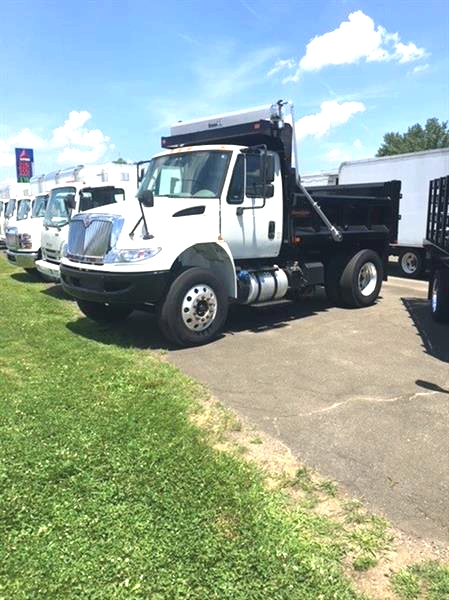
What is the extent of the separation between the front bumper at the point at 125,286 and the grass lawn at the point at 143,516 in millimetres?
1663

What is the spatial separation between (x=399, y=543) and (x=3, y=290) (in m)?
10.4

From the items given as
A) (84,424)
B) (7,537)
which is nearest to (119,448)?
(84,424)

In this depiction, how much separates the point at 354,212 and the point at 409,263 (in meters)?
5.42

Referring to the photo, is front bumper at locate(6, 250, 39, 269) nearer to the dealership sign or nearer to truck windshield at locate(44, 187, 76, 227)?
truck windshield at locate(44, 187, 76, 227)

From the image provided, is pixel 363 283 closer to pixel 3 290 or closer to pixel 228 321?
pixel 228 321

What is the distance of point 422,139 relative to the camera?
64812mm

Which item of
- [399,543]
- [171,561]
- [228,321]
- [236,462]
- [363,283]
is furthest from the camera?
[363,283]

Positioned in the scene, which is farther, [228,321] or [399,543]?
[228,321]

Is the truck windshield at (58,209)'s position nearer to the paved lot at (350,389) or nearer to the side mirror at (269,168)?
the paved lot at (350,389)

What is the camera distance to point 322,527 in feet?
9.88

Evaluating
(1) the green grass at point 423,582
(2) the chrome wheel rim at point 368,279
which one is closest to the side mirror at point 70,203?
(2) the chrome wheel rim at point 368,279

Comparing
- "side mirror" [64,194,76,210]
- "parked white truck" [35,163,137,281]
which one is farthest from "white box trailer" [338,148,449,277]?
"side mirror" [64,194,76,210]

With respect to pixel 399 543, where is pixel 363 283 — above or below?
above

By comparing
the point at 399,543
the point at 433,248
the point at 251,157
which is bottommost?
the point at 399,543
